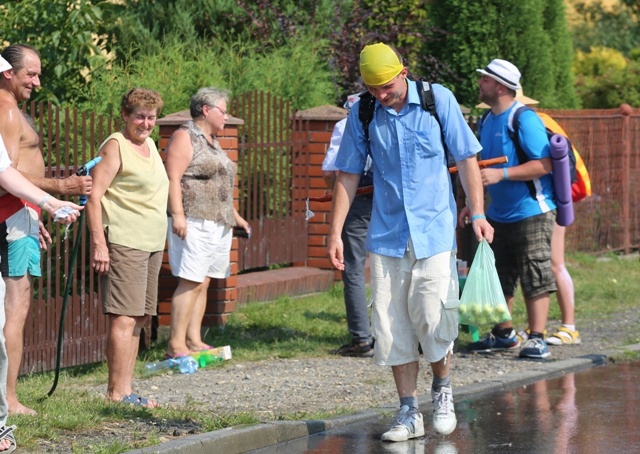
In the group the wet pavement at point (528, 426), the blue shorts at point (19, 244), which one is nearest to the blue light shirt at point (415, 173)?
the wet pavement at point (528, 426)

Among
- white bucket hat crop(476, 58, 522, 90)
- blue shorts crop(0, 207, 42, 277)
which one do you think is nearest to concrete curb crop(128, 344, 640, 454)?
blue shorts crop(0, 207, 42, 277)

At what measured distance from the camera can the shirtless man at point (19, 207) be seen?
6758 millimetres

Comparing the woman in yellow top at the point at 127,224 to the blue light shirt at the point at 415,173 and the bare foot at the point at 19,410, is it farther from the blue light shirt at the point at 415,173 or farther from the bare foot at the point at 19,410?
the blue light shirt at the point at 415,173

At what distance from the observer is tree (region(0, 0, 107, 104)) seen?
11188 mm

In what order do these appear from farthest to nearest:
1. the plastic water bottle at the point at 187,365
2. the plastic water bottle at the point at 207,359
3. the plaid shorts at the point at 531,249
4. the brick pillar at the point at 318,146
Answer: the brick pillar at the point at 318,146, the plaid shorts at the point at 531,249, the plastic water bottle at the point at 207,359, the plastic water bottle at the point at 187,365

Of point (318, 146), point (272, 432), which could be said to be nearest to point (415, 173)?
point (272, 432)

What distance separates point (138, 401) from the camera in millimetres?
7555

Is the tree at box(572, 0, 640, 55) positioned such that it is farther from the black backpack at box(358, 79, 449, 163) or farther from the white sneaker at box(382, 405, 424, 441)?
the white sneaker at box(382, 405, 424, 441)

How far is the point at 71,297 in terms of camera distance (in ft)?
29.6

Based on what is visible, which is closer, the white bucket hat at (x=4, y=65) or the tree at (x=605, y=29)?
the white bucket hat at (x=4, y=65)

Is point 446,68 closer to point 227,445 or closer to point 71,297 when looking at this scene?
point 71,297

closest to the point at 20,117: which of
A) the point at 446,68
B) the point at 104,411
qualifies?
the point at 104,411

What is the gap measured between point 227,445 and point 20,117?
2.01m

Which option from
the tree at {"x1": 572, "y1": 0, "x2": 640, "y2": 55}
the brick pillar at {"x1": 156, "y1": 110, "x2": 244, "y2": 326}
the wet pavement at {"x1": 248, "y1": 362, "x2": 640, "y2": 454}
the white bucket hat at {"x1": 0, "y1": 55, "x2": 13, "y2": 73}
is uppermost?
the tree at {"x1": 572, "y1": 0, "x2": 640, "y2": 55}
